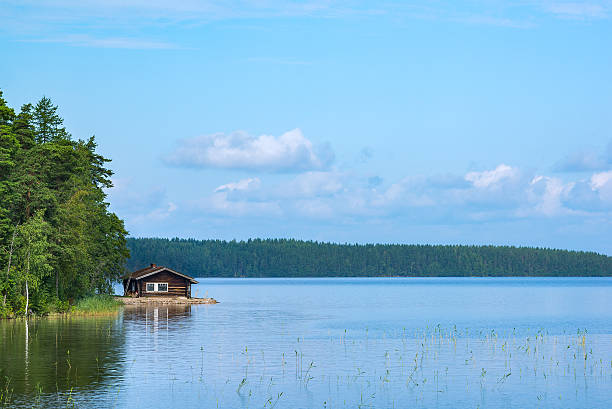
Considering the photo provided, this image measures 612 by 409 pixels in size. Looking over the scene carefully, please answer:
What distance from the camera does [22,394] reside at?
105 ft

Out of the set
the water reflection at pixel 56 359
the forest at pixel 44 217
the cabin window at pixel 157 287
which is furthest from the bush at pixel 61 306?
the cabin window at pixel 157 287

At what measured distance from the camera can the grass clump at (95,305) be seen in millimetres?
81938

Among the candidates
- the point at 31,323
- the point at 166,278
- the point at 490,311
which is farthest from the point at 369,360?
the point at 166,278

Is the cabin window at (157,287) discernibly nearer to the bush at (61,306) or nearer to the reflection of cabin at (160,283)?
Result: the reflection of cabin at (160,283)

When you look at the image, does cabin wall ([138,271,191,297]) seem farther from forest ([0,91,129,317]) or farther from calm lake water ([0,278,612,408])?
calm lake water ([0,278,612,408])

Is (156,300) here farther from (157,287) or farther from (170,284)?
(170,284)

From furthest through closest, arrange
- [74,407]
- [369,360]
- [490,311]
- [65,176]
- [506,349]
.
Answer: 1. [490,311]
2. [65,176]
3. [506,349]
4. [369,360]
5. [74,407]

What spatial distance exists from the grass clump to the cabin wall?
20522mm

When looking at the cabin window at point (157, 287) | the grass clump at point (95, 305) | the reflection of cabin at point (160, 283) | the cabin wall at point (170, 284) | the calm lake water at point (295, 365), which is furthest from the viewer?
the cabin window at point (157, 287)

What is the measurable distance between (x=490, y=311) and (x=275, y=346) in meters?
59.0

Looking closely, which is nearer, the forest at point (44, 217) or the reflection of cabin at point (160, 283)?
the forest at point (44, 217)

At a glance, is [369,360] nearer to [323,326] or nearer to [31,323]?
[323,326]

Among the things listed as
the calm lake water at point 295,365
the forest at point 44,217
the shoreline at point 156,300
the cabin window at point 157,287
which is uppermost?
the forest at point 44,217

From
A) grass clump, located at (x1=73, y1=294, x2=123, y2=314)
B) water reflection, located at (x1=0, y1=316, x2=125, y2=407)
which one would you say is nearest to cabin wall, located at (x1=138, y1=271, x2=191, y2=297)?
grass clump, located at (x1=73, y1=294, x2=123, y2=314)
